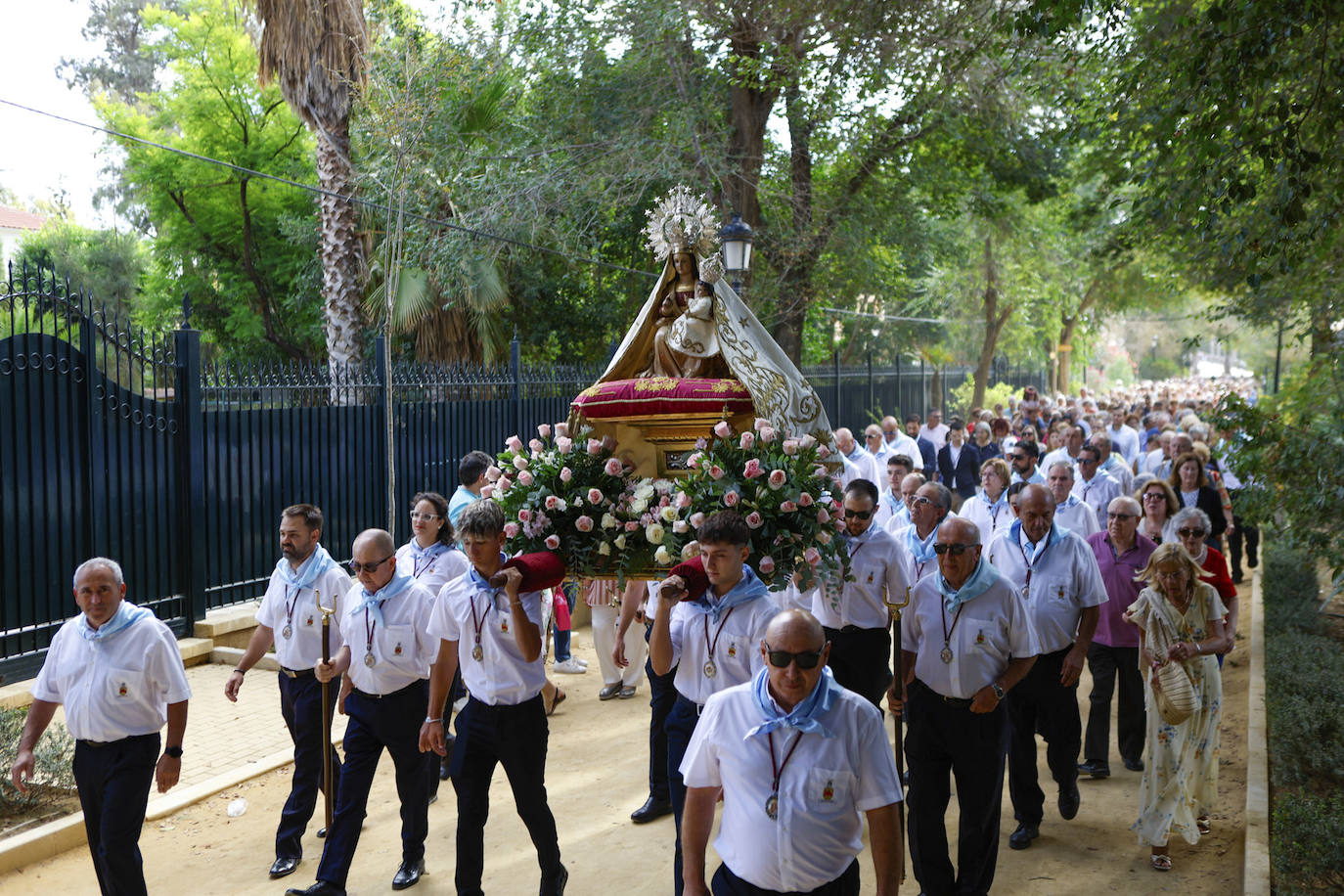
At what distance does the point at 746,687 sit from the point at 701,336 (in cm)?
382

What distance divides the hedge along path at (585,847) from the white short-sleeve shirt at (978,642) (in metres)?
1.26

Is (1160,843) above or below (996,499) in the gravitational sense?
below

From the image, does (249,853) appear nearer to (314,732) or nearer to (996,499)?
(314,732)

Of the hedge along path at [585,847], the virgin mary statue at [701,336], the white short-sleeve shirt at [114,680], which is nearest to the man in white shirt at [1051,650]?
the hedge along path at [585,847]

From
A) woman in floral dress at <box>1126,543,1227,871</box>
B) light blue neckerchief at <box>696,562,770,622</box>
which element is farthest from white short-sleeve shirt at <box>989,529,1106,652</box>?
light blue neckerchief at <box>696,562,770,622</box>

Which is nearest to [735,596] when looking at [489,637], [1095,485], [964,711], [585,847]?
[489,637]

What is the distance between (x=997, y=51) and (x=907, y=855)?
→ 6.52 metres

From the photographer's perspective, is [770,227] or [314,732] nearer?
[314,732]

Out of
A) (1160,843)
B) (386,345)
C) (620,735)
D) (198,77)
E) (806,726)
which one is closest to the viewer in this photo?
(806,726)

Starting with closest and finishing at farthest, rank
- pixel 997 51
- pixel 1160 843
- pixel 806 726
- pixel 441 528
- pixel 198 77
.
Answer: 1. pixel 806 726
2. pixel 1160 843
3. pixel 441 528
4. pixel 997 51
5. pixel 198 77

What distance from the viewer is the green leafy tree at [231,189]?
980 inches

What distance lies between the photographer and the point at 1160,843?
643 centimetres

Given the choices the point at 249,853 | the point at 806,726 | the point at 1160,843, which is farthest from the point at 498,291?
the point at 806,726

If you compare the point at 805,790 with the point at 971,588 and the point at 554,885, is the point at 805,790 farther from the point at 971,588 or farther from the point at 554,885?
the point at 554,885
